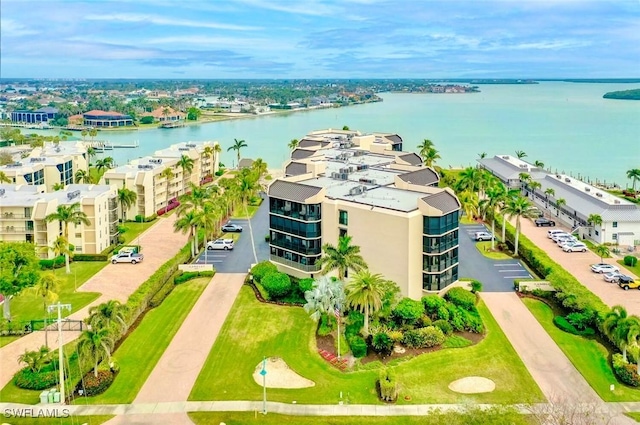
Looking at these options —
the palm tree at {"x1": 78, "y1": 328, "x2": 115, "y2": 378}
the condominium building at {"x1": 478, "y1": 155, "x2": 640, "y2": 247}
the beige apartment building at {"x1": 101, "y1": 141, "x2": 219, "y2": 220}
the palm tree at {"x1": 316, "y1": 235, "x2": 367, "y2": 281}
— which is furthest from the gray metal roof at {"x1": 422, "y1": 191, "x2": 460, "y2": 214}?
the beige apartment building at {"x1": 101, "y1": 141, "x2": 219, "y2": 220}

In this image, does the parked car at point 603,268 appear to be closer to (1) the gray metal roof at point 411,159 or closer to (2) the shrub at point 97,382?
(1) the gray metal roof at point 411,159

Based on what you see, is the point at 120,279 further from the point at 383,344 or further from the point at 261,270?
the point at 383,344

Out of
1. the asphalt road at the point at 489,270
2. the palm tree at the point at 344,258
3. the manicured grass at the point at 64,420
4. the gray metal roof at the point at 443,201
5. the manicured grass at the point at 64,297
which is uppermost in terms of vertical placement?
the gray metal roof at the point at 443,201

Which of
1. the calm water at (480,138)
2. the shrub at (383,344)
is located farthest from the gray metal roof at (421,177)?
the calm water at (480,138)

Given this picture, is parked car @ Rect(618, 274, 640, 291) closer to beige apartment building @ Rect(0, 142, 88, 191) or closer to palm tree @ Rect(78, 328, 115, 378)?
palm tree @ Rect(78, 328, 115, 378)

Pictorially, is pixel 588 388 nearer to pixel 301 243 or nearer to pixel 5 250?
pixel 301 243

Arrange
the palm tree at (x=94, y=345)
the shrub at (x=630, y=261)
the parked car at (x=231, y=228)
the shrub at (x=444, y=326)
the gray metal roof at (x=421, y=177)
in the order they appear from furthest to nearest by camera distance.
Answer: the parked car at (x=231, y=228) → the gray metal roof at (x=421, y=177) → the shrub at (x=630, y=261) → the shrub at (x=444, y=326) → the palm tree at (x=94, y=345)
